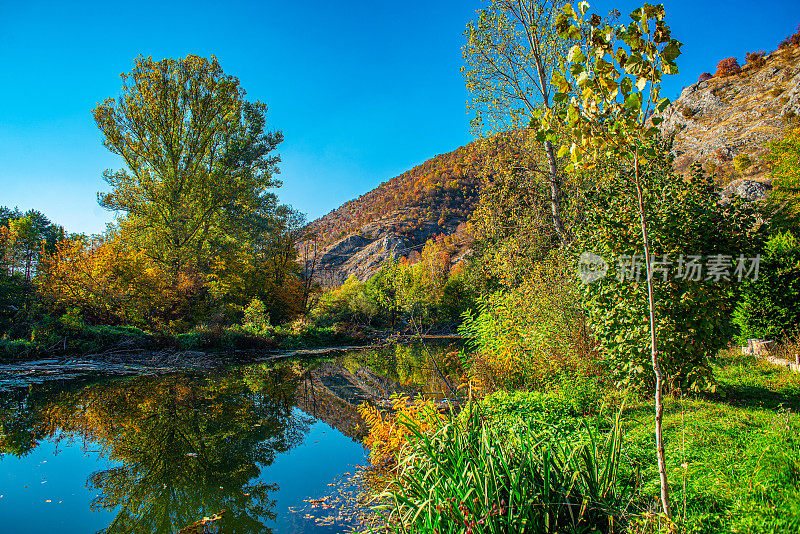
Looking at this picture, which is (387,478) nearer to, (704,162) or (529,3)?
(529,3)

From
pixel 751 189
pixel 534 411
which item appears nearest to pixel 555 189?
pixel 534 411

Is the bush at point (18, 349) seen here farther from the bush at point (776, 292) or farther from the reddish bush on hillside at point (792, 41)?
the reddish bush on hillside at point (792, 41)

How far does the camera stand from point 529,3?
9.13 meters

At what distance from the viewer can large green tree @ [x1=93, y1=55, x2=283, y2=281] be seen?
1884 cm

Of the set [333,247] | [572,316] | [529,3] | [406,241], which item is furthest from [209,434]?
[333,247]

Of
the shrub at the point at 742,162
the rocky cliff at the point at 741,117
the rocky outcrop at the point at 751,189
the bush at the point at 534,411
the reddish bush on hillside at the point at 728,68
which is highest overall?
the reddish bush on hillside at the point at 728,68

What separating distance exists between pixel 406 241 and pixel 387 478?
60358mm

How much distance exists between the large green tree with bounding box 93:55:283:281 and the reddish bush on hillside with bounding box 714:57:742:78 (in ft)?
171

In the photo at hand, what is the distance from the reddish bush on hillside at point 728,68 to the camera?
41781mm

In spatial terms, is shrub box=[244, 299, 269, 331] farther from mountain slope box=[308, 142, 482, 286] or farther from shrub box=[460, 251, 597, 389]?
mountain slope box=[308, 142, 482, 286]

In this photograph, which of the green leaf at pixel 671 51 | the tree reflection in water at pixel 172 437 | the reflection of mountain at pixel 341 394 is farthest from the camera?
the reflection of mountain at pixel 341 394

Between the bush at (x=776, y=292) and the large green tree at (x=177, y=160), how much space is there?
2199 centimetres

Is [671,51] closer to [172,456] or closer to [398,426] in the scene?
[398,426]

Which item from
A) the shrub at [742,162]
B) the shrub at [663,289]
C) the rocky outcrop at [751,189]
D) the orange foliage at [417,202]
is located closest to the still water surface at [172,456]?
the shrub at [663,289]
